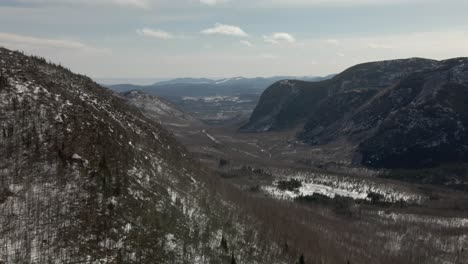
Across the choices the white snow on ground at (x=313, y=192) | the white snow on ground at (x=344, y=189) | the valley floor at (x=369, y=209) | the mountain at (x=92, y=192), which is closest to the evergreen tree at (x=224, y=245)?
the mountain at (x=92, y=192)

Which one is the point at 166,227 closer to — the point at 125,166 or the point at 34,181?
the point at 125,166

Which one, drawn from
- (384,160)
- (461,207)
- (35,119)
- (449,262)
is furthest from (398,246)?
(384,160)

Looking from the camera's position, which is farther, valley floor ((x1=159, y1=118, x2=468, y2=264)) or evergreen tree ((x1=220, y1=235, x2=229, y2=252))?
valley floor ((x1=159, y1=118, x2=468, y2=264))

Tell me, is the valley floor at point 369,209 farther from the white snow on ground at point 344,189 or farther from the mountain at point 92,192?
the mountain at point 92,192

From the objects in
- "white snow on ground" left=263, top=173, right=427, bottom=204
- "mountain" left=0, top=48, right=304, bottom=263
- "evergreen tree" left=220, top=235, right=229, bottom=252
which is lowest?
"white snow on ground" left=263, top=173, right=427, bottom=204

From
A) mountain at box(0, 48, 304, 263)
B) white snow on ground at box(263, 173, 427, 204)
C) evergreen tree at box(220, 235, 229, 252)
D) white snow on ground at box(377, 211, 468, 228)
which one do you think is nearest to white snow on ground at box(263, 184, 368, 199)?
white snow on ground at box(263, 173, 427, 204)

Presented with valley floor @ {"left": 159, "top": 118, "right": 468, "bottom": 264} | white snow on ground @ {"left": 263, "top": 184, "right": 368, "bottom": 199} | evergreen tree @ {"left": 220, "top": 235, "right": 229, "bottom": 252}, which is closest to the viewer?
evergreen tree @ {"left": 220, "top": 235, "right": 229, "bottom": 252}

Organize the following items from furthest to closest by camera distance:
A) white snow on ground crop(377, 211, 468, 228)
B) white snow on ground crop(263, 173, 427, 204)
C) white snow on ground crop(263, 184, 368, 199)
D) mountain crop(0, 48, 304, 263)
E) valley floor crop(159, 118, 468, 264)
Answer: white snow on ground crop(263, 173, 427, 204) → white snow on ground crop(263, 184, 368, 199) → white snow on ground crop(377, 211, 468, 228) → valley floor crop(159, 118, 468, 264) → mountain crop(0, 48, 304, 263)

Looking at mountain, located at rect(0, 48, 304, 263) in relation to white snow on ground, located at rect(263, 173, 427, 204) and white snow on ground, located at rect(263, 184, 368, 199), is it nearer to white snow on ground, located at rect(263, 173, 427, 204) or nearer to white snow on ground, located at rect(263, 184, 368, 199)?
white snow on ground, located at rect(263, 184, 368, 199)

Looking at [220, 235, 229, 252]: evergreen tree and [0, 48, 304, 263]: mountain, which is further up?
[0, 48, 304, 263]: mountain
